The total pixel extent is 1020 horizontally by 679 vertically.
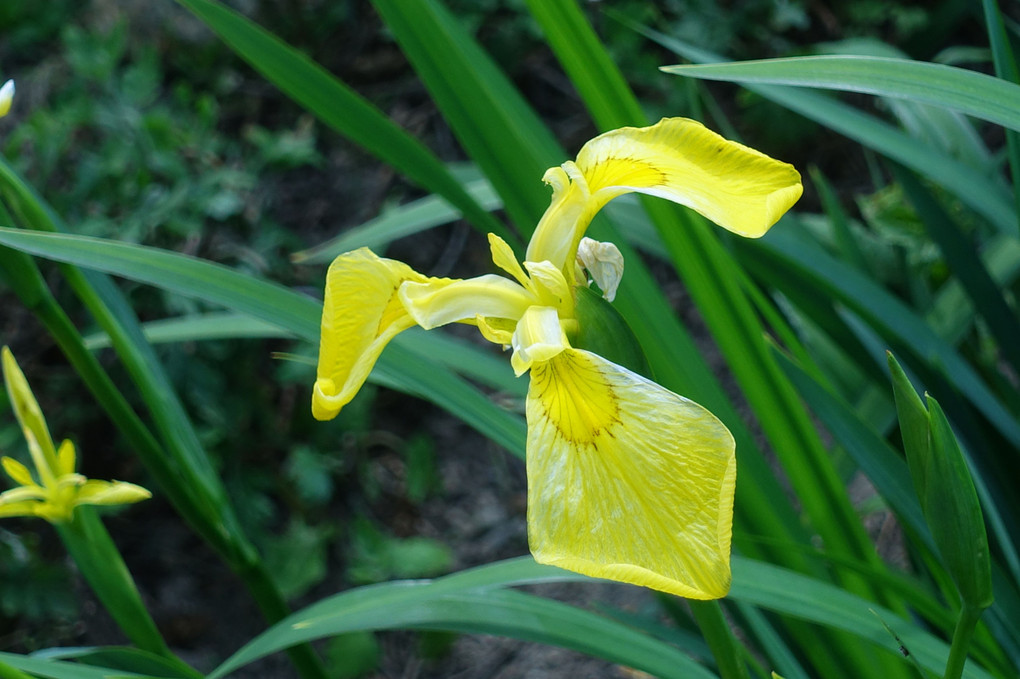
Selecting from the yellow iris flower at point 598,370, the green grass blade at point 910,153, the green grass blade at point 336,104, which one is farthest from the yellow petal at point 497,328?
the green grass blade at point 910,153

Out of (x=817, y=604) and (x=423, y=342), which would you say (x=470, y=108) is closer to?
(x=423, y=342)

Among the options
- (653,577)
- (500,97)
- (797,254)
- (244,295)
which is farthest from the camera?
(797,254)

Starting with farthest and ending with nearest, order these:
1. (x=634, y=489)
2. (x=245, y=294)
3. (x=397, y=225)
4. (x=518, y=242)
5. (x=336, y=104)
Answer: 1. (x=397, y=225)
2. (x=518, y=242)
3. (x=336, y=104)
4. (x=245, y=294)
5. (x=634, y=489)

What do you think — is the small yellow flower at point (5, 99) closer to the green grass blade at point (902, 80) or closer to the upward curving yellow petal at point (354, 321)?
the upward curving yellow petal at point (354, 321)

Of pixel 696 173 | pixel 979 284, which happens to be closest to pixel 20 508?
pixel 696 173

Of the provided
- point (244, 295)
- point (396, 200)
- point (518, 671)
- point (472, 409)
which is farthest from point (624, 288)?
point (396, 200)

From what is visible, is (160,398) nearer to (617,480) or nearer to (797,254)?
(617,480)

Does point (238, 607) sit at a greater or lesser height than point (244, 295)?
lesser

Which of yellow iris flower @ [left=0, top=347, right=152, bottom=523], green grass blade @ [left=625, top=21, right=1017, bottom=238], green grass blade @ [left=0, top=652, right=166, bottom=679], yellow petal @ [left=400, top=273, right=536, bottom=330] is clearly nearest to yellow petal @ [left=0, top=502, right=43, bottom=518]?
yellow iris flower @ [left=0, top=347, right=152, bottom=523]
